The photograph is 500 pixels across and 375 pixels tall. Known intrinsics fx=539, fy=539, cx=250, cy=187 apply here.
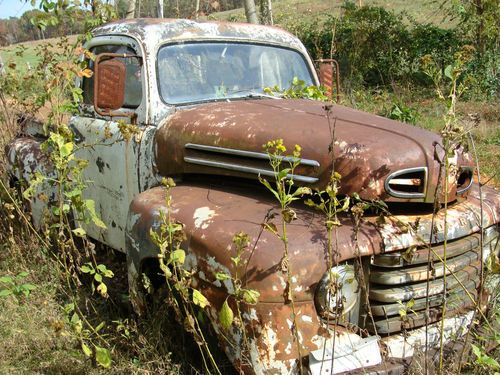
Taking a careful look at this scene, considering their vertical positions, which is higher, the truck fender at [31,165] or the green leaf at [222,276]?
the green leaf at [222,276]

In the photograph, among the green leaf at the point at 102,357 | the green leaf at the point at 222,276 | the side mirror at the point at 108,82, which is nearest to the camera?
Answer: the green leaf at the point at 222,276

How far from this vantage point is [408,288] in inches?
92.7

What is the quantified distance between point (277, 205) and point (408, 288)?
0.70 metres

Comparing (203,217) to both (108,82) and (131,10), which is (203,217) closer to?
(108,82)

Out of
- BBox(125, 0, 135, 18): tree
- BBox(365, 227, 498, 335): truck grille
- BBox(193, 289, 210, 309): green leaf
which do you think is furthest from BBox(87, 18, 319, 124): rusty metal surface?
BBox(125, 0, 135, 18): tree

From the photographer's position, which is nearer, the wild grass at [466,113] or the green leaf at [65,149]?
the green leaf at [65,149]

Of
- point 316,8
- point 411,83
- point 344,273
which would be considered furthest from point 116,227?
point 316,8

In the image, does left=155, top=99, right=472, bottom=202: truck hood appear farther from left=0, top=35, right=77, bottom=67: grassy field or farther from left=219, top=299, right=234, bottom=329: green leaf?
left=0, top=35, right=77, bottom=67: grassy field

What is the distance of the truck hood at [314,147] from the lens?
7.98ft

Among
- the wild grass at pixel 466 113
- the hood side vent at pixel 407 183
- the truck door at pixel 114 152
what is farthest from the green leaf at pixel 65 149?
the wild grass at pixel 466 113

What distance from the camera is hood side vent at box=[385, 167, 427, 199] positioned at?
241 centimetres

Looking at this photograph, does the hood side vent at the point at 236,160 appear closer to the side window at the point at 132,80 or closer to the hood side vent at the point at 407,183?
the hood side vent at the point at 407,183

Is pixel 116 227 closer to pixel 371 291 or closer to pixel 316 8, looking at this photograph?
pixel 371 291

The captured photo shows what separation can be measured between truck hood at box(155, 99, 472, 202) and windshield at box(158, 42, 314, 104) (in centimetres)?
20
